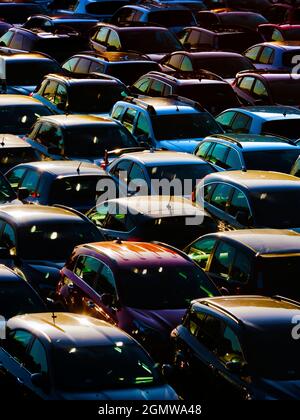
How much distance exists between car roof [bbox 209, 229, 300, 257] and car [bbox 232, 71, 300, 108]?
11.0 m

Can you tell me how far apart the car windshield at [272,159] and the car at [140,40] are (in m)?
11.7

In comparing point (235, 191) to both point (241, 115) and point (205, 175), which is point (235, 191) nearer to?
point (205, 175)

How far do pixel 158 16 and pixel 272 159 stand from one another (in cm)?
1549

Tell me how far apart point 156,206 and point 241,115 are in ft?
23.8

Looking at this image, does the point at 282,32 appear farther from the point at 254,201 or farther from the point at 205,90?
the point at 254,201

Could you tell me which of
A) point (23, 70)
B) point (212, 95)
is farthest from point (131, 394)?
point (23, 70)

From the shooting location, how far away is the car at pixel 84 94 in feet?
88.3

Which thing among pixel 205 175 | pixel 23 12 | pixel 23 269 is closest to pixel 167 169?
pixel 205 175

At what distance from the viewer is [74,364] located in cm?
1248

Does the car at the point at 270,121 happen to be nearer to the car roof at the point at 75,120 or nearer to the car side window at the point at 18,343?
the car roof at the point at 75,120

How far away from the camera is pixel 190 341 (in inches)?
543

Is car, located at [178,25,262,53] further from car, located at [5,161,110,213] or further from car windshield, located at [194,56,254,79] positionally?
car, located at [5,161,110,213]

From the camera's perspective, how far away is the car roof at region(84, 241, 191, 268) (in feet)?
50.7

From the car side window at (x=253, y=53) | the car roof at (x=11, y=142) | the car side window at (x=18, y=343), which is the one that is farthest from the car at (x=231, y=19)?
the car side window at (x=18, y=343)
